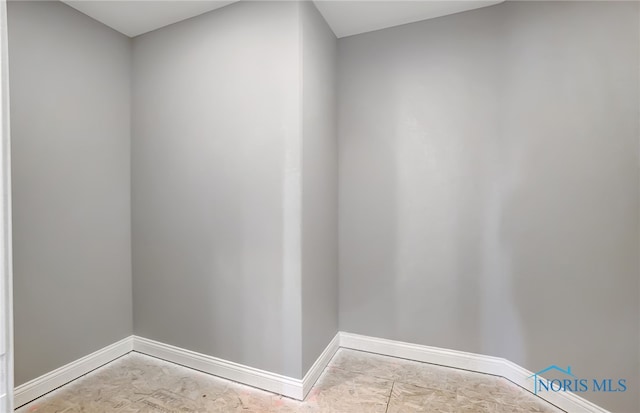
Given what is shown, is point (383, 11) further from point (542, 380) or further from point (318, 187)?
point (542, 380)

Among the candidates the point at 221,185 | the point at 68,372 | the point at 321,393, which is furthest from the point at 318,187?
the point at 68,372

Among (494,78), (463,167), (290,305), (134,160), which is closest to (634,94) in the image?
(494,78)

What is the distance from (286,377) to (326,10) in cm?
250

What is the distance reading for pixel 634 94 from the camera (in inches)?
58.8

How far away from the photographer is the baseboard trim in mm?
1917

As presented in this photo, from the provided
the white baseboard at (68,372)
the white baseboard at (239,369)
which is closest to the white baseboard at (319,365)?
the white baseboard at (239,369)

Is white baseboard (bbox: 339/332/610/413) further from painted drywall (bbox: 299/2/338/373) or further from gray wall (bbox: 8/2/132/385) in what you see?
gray wall (bbox: 8/2/132/385)

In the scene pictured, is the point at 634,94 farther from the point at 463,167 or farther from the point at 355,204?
the point at 355,204

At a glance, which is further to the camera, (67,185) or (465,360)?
(465,360)

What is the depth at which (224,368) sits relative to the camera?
211 cm

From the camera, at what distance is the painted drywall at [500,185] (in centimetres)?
158

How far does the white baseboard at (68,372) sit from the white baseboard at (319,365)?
1.56 m

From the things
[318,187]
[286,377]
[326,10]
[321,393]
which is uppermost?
[326,10]

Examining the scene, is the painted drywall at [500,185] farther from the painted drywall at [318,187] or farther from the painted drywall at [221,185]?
the painted drywall at [221,185]
